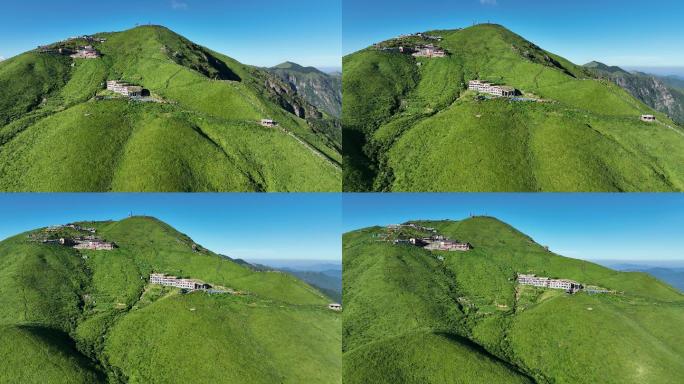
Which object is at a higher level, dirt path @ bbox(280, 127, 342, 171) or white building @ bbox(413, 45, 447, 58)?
white building @ bbox(413, 45, 447, 58)

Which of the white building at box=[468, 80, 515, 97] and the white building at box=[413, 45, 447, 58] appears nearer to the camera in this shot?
the white building at box=[468, 80, 515, 97]

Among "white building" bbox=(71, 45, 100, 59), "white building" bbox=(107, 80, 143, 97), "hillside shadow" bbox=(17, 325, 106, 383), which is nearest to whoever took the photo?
"hillside shadow" bbox=(17, 325, 106, 383)

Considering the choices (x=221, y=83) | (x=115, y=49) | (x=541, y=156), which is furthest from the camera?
(x=115, y=49)

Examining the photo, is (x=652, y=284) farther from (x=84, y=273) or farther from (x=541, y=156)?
(x=84, y=273)

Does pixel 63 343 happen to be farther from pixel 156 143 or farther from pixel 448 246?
pixel 448 246

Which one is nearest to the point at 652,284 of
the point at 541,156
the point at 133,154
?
the point at 541,156

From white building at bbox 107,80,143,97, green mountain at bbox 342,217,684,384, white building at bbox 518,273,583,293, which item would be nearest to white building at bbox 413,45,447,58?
green mountain at bbox 342,217,684,384

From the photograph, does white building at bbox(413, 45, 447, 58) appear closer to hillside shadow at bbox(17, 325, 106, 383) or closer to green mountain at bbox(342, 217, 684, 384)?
green mountain at bbox(342, 217, 684, 384)
